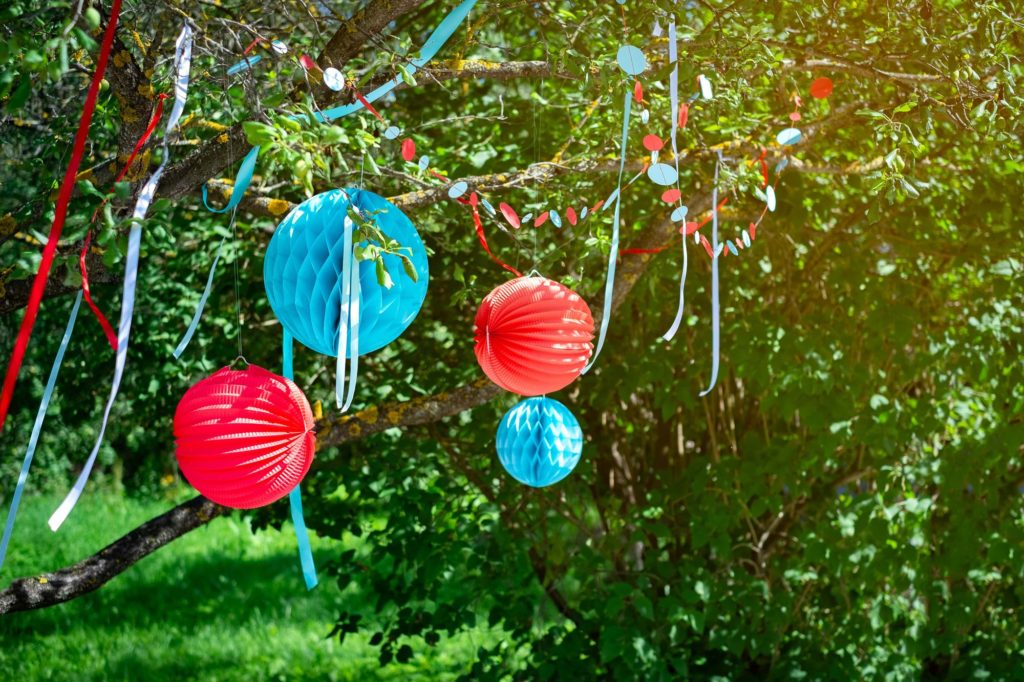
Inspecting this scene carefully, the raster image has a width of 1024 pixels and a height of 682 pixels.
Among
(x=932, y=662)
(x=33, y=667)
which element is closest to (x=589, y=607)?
(x=932, y=662)

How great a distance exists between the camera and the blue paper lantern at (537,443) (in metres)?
2.70

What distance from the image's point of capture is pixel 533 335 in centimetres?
225

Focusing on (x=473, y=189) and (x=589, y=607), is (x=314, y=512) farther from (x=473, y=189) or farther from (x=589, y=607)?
(x=473, y=189)

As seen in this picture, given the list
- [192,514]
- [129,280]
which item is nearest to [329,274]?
[129,280]

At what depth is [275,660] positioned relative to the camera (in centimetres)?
541

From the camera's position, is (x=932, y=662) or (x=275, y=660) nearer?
(x=932, y=662)

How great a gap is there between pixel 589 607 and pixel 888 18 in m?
2.23

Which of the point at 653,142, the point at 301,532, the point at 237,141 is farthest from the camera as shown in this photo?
the point at 237,141

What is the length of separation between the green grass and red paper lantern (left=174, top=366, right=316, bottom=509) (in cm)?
276

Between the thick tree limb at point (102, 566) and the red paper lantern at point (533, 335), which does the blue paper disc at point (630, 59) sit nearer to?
the red paper lantern at point (533, 335)

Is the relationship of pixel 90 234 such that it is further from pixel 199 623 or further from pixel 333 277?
pixel 199 623

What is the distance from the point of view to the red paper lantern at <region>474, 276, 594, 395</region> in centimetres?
225

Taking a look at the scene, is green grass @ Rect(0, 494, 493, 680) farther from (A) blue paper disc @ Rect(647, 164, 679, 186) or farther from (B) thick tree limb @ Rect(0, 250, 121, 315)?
(A) blue paper disc @ Rect(647, 164, 679, 186)

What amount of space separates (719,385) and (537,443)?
1.66 m
